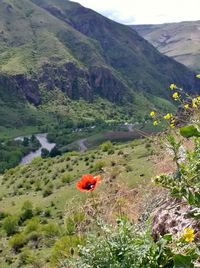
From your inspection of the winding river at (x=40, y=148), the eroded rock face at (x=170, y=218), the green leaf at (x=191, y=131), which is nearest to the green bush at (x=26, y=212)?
the eroded rock face at (x=170, y=218)

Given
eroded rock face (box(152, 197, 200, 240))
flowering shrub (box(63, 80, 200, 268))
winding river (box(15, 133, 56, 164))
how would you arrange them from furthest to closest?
winding river (box(15, 133, 56, 164))
eroded rock face (box(152, 197, 200, 240))
flowering shrub (box(63, 80, 200, 268))

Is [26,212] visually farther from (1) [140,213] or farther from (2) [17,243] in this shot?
(1) [140,213]

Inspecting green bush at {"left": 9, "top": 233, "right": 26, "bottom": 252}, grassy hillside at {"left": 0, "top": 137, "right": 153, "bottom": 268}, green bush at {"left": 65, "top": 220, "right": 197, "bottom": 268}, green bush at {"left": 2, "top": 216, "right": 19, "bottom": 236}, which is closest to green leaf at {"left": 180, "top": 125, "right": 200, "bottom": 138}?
green bush at {"left": 65, "top": 220, "right": 197, "bottom": 268}

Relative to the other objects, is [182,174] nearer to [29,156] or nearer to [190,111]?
[190,111]

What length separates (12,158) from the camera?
12975cm

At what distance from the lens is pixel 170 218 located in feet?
22.5

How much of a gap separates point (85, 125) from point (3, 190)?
138707 millimetres

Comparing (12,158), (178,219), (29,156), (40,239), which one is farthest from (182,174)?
(29,156)

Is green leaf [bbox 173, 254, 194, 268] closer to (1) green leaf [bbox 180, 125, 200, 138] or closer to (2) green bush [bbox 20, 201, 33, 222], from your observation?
(1) green leaf [bbox 180, 125, 200, 138]

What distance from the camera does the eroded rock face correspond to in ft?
21.3

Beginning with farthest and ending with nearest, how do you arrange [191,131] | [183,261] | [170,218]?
[170,218], [191,131], [183,261]

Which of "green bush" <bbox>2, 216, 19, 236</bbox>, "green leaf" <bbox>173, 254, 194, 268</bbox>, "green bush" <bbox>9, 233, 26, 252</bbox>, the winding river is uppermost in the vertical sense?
"green leaf" <bbox>173, 254, 194, 268</bbox>

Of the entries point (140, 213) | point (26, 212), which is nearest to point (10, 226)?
point (26, 212)

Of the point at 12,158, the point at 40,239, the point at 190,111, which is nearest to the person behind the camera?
the point at 190,111
